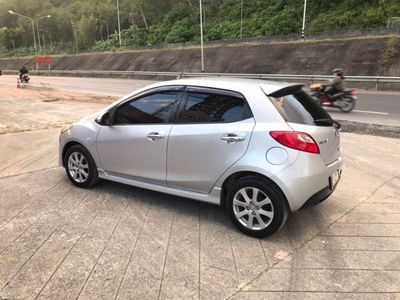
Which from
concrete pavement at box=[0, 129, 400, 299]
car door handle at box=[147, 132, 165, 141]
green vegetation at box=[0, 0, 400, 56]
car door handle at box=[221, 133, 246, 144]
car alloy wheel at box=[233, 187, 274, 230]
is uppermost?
green vegetation at box=[0, 0, 400, 56]

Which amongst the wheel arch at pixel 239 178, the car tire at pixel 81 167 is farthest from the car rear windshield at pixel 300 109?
the car tire at pixel 81 167

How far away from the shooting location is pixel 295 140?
3.90m

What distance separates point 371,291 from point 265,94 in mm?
2079

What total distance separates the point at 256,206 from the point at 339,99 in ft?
36.6

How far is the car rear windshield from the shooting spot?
413 cm

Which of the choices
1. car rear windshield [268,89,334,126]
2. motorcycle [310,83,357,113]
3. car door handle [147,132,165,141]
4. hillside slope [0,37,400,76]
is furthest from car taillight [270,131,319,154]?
hillside slope [0,37,400,76]

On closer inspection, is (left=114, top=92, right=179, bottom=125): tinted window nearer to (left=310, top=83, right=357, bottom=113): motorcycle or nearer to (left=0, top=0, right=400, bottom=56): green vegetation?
(left=310, top=83, right=357, bottom=113): motorcycle

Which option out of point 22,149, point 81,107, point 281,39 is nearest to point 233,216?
point 22,149

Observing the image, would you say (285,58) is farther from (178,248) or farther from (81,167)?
(178,248)

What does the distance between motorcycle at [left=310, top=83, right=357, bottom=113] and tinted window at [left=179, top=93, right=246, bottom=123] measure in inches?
409

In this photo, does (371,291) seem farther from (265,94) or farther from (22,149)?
(22,149)

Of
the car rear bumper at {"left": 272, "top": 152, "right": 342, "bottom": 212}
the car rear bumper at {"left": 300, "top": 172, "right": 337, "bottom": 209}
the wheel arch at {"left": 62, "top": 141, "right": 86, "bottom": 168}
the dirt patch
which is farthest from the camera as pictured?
the dirt patch

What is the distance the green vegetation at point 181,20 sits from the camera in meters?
42.4

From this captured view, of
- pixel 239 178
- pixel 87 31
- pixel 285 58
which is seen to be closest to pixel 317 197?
pixel 239 178
